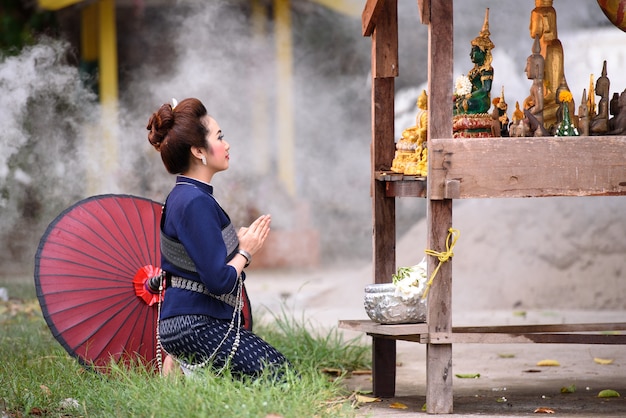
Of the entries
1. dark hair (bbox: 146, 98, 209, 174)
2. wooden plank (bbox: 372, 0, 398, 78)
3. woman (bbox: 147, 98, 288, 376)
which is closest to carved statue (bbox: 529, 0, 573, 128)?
wooden plank (bbox: 372, 0, 398, 78)

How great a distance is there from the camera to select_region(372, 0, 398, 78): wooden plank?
4.78m

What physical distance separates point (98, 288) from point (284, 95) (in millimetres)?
6125

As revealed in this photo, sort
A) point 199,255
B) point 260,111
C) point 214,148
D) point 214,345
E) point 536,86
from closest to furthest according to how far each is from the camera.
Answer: point 199,255 → point 214,345 → point 214,148 → point 536,86 → point 260,111

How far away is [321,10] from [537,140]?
21.5 feet

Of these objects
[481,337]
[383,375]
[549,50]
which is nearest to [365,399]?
[383,375]

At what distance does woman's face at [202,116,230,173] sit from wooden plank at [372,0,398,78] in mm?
1100

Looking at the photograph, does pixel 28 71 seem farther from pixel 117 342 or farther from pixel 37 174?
pixel 117 342

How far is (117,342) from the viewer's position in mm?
4324

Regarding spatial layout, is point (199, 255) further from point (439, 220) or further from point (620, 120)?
point (620, 120)

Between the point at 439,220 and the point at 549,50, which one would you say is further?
the point at 549,50

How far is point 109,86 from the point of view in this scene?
1001 centimetres

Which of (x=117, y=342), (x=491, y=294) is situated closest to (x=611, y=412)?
(x=117, y=342)

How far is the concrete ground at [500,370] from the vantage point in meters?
4.39

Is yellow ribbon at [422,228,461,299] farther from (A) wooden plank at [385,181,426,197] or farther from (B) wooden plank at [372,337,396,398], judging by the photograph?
(B) wooden plank at [372,337,396,398]
